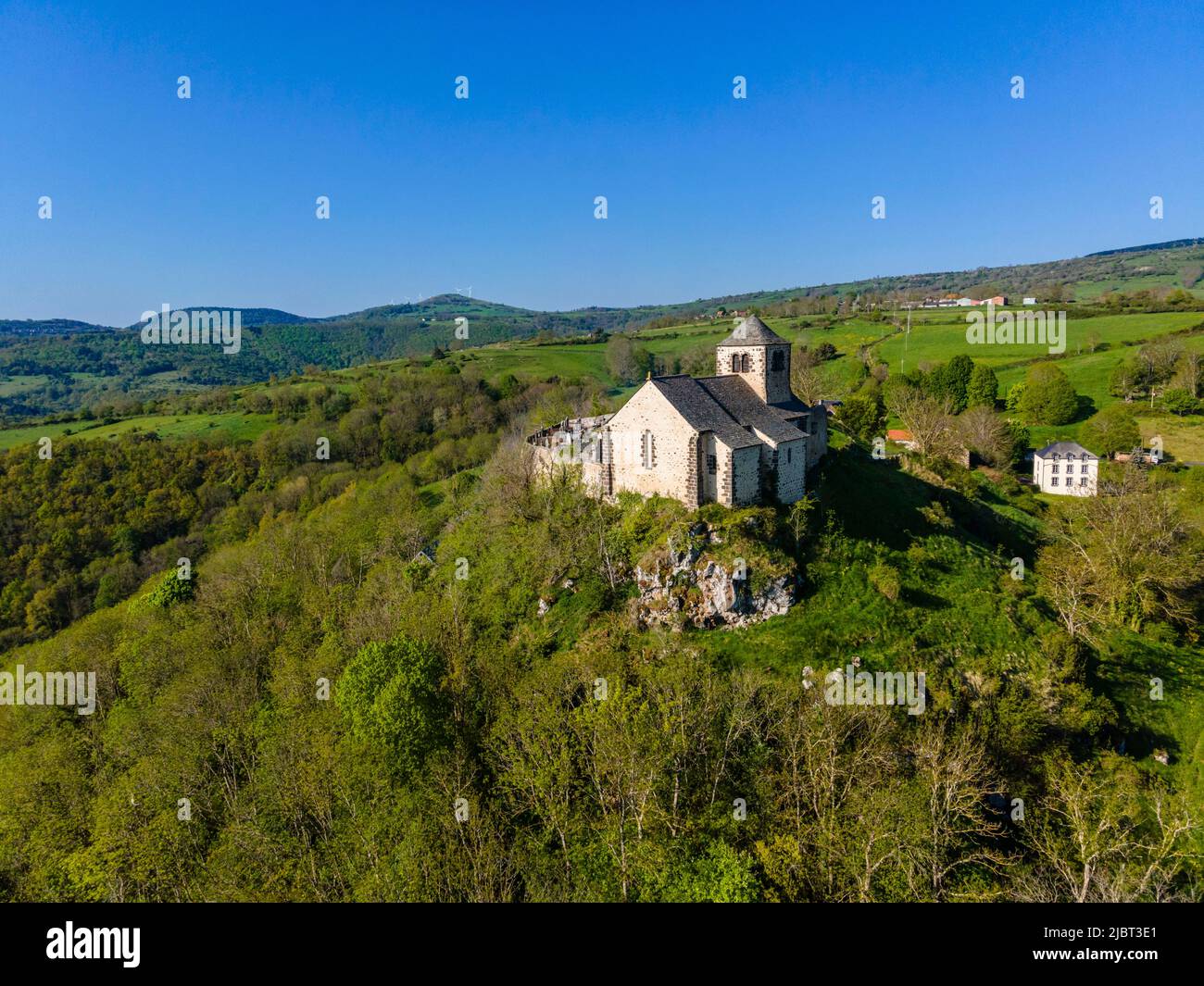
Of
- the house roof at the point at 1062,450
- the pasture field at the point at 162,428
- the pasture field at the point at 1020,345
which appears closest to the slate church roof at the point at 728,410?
the house roof at the point at 1062,450

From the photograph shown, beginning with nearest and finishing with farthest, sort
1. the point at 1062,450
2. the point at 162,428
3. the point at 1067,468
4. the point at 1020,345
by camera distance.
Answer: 1. the point at 1067,468
2. the point at 1062,450
3. the point at 162,428
4. the point at 1020,345

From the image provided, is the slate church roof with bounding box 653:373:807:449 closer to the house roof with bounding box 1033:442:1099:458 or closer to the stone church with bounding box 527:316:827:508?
the stone church with bounding box 527:316:827:508

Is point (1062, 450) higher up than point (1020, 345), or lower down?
lower down

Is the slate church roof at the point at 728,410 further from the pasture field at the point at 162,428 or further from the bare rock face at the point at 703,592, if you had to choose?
the pasture field at the point at 162,428

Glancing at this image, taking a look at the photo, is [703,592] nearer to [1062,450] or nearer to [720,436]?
[720,436]

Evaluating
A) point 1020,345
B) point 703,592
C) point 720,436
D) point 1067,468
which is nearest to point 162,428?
point 720,436

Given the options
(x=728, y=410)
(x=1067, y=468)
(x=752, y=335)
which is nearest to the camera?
(x=728, y=410)

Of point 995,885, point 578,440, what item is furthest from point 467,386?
point 995,885
